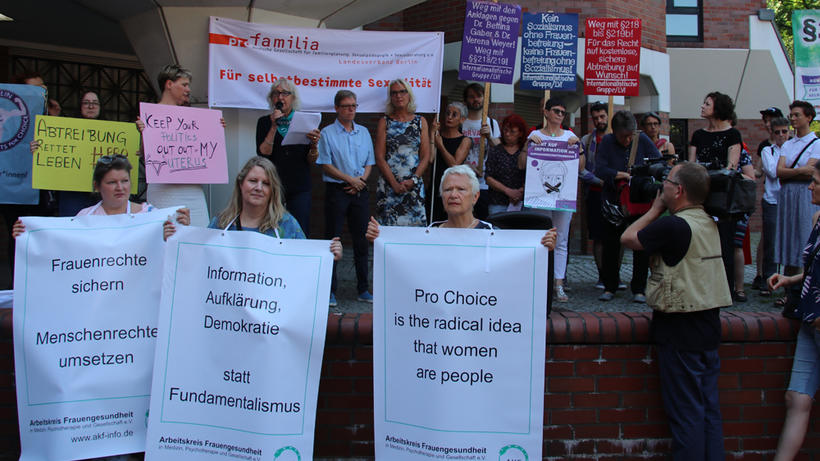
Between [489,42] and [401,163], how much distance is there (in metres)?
1.96

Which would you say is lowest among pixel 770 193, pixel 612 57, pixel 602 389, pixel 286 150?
pixel 602 389

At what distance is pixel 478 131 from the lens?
23.1 feet

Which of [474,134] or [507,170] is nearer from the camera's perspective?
[507,170]

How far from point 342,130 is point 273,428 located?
3.38m

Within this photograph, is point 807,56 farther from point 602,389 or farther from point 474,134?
point 602,389

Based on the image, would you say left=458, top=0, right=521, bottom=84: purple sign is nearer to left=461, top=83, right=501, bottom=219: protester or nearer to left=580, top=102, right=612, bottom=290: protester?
left=461, top=83, right=501, bottom=219: protester

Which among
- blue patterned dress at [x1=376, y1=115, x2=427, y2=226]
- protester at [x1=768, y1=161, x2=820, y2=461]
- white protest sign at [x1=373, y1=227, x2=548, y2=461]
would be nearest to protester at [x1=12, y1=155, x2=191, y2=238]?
white protest sign at [x1=373, y1=227, x2=548, y2=461]

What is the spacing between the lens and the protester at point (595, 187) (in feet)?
Answer: 21.8

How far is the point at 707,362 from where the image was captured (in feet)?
12.4

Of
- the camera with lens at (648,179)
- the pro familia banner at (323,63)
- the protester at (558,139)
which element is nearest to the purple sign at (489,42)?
the pro familia banner at (323,63)

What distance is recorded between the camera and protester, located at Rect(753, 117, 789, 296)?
697cm

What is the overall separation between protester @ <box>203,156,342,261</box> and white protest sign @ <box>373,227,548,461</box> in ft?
2.27

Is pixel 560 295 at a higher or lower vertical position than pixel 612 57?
lower

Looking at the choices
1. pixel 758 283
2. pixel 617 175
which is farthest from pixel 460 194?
pixel 758 283
